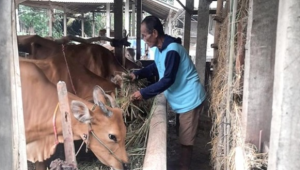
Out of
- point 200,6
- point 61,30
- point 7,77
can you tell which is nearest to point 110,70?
point 200,6

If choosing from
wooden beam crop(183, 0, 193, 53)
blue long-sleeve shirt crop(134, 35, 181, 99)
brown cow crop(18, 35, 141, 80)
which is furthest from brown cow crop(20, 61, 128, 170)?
wooden beam crop(183, 0, 193, 53)

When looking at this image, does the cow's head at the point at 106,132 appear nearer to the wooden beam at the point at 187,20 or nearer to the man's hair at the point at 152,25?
the man's hair at the point at 152,25

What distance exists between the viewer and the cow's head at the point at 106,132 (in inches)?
129

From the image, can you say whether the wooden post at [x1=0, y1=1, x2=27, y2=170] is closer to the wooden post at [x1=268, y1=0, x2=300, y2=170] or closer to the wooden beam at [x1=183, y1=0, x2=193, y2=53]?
the wooden post at [x1=268, y1=0, x2=300, y2=170]

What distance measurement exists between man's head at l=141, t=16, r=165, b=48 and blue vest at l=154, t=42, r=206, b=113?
0.17 m

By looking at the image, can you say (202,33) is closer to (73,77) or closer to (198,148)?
(198,148)

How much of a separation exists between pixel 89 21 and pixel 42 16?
3.21 metres

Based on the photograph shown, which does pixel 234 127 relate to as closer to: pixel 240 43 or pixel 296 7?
pixel 240 43

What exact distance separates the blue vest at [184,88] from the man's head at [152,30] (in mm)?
169

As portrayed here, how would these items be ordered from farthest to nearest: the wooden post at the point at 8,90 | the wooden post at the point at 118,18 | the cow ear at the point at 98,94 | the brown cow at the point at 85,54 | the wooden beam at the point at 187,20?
the wooden beam at the point at 187,20 → the wooden post at the point at 118,18 → the brown cow at the point at 85,54 → the cow ear at the point at 98,94 → the wooden post at the point at 8,90

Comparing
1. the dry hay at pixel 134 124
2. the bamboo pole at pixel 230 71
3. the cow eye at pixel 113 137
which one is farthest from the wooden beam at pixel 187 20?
the cow eye at pixel 113 137

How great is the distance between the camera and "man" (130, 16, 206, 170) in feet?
12.2

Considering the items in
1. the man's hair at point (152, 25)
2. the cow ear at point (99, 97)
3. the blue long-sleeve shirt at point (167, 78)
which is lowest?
the cow ear at point (99, 97)

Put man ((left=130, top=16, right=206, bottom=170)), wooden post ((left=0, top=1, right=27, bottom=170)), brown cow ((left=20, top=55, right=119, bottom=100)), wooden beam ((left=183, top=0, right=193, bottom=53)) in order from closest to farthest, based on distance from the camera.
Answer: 1. wooden post ((left=0, top=1, right=27, bottom=170))
2. man ((left=130, top=16, right=206, bottom=170))
3. brown cow ((left=20, top=55, right=119, bottom=100))
4. wooden beam ((left=183, top=0, right=193, bottom=53))
